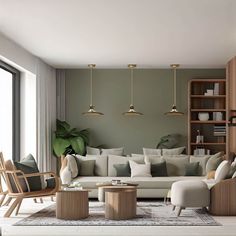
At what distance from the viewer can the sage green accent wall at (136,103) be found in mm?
12453

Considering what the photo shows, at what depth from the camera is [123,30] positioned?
26.4 feet

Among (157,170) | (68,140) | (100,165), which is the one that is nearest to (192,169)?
(157,170)

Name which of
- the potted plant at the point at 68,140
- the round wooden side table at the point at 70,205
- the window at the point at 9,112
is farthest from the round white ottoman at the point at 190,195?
the potted plant at the point at 68,140

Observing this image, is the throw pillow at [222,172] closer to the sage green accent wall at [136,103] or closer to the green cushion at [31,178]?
the green cushion at [31,178]

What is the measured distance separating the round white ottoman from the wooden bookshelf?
462cm

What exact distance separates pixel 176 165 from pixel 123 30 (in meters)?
3.39

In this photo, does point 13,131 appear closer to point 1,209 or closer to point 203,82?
point 1,209

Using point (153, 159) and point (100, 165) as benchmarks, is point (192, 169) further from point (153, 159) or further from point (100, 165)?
point (100, 165)

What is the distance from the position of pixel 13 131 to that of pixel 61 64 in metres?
2.06

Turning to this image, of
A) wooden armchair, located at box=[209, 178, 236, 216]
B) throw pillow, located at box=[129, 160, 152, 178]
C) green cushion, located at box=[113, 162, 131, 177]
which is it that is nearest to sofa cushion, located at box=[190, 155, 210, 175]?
throw pillow, located at box=[129, 160, 152, 178]

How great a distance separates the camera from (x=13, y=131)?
10.6 metres

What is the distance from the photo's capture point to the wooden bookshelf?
12.2 metres

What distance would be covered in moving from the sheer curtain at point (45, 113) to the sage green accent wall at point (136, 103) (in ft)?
1.96

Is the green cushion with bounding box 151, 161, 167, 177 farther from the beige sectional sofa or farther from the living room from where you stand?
the beige sectional sofa
